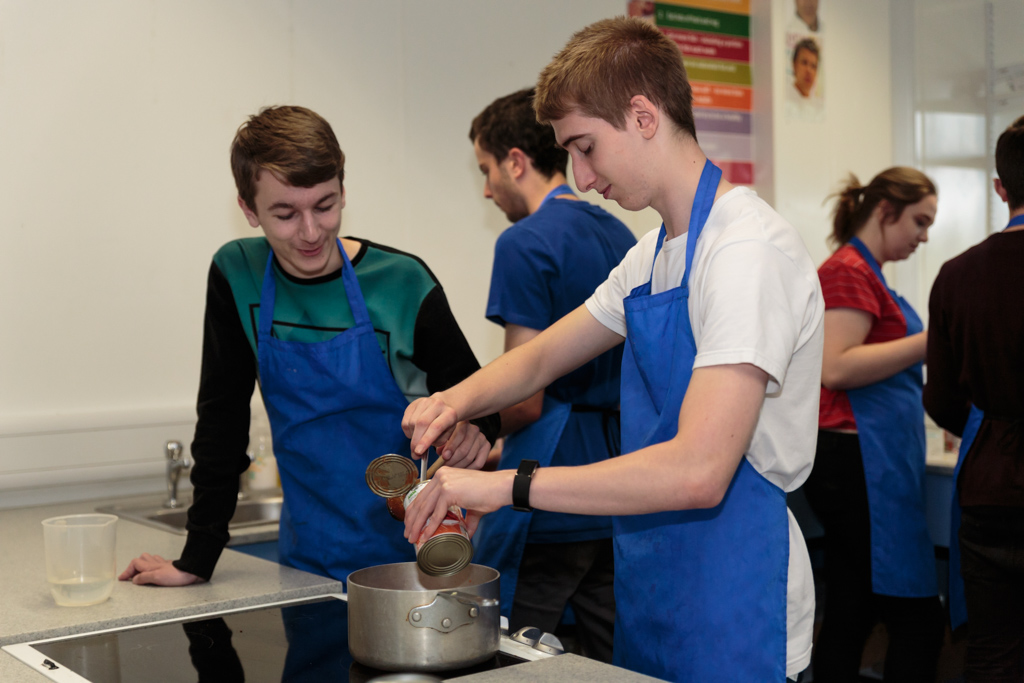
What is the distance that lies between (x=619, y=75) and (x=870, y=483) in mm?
1709

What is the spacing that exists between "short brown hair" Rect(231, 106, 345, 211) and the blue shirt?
0.41 meters

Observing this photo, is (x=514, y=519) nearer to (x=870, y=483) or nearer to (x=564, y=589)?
(x=564, y=589)

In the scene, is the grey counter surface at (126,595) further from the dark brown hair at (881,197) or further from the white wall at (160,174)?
the dark brown hair at (881,197)

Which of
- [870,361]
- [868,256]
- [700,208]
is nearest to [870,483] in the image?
[870,361]

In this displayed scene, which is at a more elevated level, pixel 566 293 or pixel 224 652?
pixel 566 293

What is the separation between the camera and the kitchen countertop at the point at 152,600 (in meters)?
1.12

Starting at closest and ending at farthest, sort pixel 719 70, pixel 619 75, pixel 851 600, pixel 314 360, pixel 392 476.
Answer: pixel 619 75 < pixel 392 476 < pixel 314 360 < pixel 851 600 < pixel 719 70

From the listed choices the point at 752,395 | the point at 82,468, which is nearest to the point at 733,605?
the point at 752,395

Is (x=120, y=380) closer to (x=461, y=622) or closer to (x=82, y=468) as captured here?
(x=82, y=468)

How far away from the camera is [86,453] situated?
2.40 metres

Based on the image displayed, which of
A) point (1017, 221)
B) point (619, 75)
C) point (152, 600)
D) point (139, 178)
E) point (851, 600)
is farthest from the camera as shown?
point (851, 600)

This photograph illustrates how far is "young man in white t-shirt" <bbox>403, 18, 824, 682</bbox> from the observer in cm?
109

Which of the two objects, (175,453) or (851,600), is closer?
(175,453)

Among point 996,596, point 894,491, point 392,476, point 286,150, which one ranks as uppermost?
point 286,150
